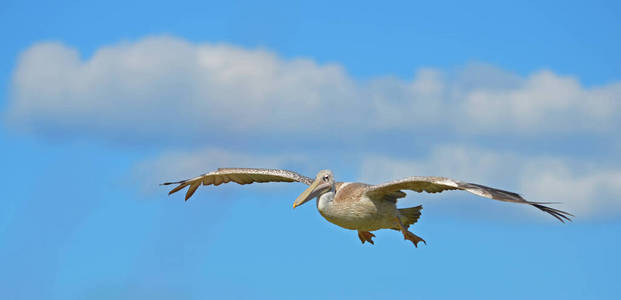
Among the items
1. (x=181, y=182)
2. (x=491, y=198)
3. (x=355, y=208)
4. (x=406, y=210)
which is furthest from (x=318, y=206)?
Answer: (x=181, y=182)

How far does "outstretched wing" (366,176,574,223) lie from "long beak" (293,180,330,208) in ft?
3.00

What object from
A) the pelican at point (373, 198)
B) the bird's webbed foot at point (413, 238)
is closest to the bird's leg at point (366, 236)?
the pelican at point (373, 198)

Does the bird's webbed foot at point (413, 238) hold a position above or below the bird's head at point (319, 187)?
below

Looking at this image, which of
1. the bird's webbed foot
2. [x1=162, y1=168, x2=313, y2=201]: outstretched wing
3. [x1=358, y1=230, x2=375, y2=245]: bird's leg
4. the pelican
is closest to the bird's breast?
the pelican

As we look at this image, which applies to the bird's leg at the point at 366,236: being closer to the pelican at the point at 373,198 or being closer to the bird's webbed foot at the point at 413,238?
the pelican at the point at 373,198

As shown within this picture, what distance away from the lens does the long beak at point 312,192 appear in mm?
15938

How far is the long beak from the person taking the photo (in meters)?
15.9

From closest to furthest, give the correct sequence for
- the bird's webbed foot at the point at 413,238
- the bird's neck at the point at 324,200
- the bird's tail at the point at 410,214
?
the bird's neck at the point at 324,200, the bird's webbed foot at the point at 413,238, the bird's tail at the point at 410,214

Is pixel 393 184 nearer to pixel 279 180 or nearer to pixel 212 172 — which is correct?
pixel 279 180

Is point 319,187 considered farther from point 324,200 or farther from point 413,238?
point 413,238

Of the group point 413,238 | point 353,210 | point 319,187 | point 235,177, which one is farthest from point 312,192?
point 235,177

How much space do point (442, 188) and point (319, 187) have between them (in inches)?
94.9

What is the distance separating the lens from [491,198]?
47.4 ft

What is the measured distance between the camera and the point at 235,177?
65.6 feet
